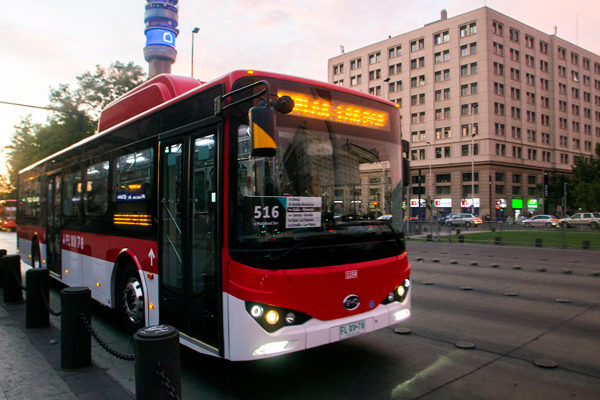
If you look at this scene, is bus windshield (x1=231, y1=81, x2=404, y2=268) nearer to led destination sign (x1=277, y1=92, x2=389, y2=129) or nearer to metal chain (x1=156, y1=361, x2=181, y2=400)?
led destination sign (x1=277, y1=92, x2=389, y2=129)

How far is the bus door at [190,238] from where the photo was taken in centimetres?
437

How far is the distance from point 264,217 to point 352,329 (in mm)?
1478

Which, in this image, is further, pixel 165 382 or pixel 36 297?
pixel 36 297

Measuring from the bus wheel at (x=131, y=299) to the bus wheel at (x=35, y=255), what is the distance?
19.3ft

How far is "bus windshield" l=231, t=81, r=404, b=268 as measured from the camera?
13.2ft

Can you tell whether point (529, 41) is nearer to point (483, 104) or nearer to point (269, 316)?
point (483, 104)

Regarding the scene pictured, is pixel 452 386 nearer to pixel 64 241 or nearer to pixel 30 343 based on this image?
pixel 30 343

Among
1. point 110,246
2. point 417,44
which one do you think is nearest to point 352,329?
point 110,246

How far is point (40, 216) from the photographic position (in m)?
10.7

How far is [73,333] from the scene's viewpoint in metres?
4.94

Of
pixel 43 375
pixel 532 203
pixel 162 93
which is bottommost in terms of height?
pixel 43 375

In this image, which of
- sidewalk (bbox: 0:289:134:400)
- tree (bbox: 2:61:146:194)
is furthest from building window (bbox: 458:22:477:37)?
sidewalk (bbox: 0:289:134:400)

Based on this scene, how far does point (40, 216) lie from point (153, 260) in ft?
23.0

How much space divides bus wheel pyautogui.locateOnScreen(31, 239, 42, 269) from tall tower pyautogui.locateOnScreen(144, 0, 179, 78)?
40.4 meters
